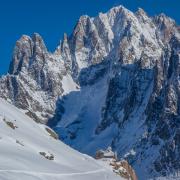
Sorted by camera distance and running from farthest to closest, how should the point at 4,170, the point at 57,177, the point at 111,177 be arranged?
the point at 111,177
the point at 57,177
the point at 4,170

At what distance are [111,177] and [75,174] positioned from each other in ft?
29.4

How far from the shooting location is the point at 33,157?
44.3 meters

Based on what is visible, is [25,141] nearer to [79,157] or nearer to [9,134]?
[9,134]

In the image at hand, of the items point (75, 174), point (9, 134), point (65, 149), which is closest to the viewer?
point (75, 174)

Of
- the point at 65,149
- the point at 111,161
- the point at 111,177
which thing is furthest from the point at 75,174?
the point at 111,161

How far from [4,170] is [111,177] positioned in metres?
19.3

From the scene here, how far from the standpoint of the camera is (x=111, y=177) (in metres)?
53.3

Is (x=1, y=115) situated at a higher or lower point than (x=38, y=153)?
higher

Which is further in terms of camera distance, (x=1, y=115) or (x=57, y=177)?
(x=1, y=115)

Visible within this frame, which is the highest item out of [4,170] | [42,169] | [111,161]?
[111,161]

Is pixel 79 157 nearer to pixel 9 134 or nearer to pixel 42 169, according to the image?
pixel 9 134

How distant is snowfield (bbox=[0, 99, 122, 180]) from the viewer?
124ft

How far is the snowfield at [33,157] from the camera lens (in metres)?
37.8

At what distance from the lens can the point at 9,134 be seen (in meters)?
48.8
